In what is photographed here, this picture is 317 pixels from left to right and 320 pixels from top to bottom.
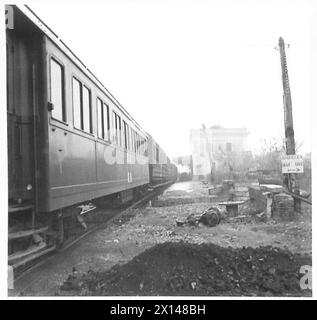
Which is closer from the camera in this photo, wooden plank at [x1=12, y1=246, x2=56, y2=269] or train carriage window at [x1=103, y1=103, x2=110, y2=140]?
wooden plank at [x1=12, y1=246, x2=56, y2=269]

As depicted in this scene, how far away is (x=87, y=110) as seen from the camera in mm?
6852

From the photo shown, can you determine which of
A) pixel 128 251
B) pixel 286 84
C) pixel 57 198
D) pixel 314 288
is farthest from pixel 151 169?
pixel 314 288

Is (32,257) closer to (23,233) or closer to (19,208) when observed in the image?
(23,233)

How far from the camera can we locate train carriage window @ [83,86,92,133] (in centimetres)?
666

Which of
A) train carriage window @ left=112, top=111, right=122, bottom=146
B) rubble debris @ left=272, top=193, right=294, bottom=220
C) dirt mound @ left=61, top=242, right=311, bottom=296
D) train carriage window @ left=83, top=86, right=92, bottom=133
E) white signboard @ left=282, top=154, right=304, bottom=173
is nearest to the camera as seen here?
dirt mound @ left=61, top=242, right=311, bottom=296

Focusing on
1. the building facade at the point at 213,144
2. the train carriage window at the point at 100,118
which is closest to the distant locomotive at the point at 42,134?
the train carriage window at the point at 100,118

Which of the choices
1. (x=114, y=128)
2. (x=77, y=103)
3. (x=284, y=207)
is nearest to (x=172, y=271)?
(x=77, y=103)

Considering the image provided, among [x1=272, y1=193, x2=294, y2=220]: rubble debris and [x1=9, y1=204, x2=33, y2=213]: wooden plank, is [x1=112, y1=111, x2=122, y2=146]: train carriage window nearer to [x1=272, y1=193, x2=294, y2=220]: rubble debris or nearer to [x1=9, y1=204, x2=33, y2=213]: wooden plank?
[x1=272, y1=193, x2=294, y2=220]: rubble debris

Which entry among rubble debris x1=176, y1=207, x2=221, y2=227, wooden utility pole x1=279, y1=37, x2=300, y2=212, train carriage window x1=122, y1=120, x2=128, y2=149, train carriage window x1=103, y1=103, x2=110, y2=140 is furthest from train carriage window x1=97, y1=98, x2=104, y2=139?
wooden utility pole x1=279, y1=37, x2=300, y2=212

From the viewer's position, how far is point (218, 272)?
4.72m

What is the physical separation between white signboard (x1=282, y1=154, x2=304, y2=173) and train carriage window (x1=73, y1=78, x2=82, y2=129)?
3.88 metres

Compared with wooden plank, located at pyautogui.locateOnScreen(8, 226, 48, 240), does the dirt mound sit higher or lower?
lower
